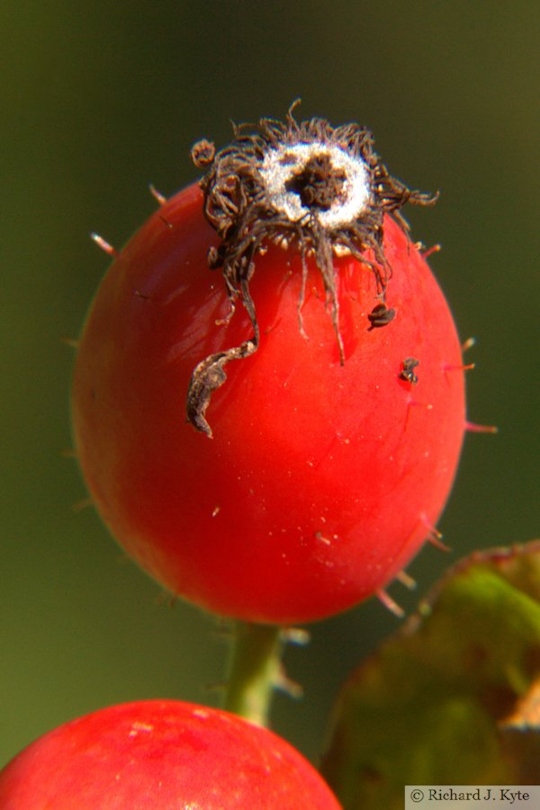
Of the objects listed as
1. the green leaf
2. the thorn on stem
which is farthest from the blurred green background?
the thorn on stem

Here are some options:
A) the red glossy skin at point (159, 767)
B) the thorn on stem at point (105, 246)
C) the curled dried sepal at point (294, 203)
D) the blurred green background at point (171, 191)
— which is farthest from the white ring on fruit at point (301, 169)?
the blurred green background at point (171, 191)

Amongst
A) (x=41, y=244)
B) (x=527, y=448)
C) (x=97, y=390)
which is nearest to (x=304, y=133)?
(x=97, y=390)

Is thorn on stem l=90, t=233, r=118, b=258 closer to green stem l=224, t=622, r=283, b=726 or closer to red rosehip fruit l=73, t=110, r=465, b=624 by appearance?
red rosehip fruit l=73, t=110, r=465, b=624

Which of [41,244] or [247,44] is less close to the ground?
[247,44]

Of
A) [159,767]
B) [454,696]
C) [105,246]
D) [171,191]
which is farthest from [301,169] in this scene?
[171,191]

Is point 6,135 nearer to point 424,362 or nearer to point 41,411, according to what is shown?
point 41,411

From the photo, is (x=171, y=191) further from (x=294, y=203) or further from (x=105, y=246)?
(x=294, y=203)
